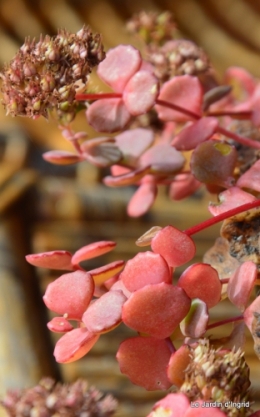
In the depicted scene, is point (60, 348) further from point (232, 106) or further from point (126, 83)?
point (232, 106)

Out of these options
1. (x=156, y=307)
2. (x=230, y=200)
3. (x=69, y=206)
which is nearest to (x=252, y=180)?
(x=230, y=200)

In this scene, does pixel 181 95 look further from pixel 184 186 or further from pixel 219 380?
pixel 219 380

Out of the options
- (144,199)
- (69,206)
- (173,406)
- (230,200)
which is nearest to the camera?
(173,406)

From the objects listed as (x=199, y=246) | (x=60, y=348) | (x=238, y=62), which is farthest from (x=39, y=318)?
(x=238, y=62)

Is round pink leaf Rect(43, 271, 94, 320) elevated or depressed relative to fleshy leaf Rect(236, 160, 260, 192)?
elevated

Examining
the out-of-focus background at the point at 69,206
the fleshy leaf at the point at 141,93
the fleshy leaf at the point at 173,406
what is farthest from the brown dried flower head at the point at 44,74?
the out-of-focus background at the point at 69,206

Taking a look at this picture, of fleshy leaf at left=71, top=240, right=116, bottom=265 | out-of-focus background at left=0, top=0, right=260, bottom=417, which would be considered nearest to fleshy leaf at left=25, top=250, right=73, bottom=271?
fleshy leaf at left=71, top=240, right=116, bottom=265

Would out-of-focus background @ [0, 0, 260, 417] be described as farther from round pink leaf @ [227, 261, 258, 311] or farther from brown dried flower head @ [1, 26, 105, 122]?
brown dried flower head @ [1, 26, 105, 122]

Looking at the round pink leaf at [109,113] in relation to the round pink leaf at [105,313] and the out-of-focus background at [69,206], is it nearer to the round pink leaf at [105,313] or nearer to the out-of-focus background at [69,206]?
the round pink leaf at [105,313]
